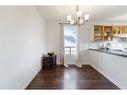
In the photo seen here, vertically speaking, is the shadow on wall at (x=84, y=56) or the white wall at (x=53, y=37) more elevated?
the white wall at (x=53, y=37)

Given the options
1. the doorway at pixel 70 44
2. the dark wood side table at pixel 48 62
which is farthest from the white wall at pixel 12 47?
the doorway at pixel 70 44

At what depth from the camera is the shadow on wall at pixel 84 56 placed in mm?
7613

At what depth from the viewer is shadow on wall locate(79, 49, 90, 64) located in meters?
7.61

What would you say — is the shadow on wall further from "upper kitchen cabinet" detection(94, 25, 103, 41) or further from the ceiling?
the ceiling

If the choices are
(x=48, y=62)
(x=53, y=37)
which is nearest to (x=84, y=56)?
(x=53, y=37)

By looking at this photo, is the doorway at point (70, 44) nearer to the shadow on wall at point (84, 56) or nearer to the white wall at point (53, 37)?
the shadow on wall at point (84, 56)

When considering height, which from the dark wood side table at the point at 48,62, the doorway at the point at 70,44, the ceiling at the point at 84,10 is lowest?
the dark wood side table at the point at 48,62

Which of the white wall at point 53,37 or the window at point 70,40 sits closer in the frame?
the white wall at point 53,37

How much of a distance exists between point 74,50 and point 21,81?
187 inches

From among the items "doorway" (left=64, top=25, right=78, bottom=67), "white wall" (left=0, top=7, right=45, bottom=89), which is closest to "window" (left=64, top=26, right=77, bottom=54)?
"doorway" (left=64, top=25, right=78, bottom=67)

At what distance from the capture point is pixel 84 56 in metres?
7.64
